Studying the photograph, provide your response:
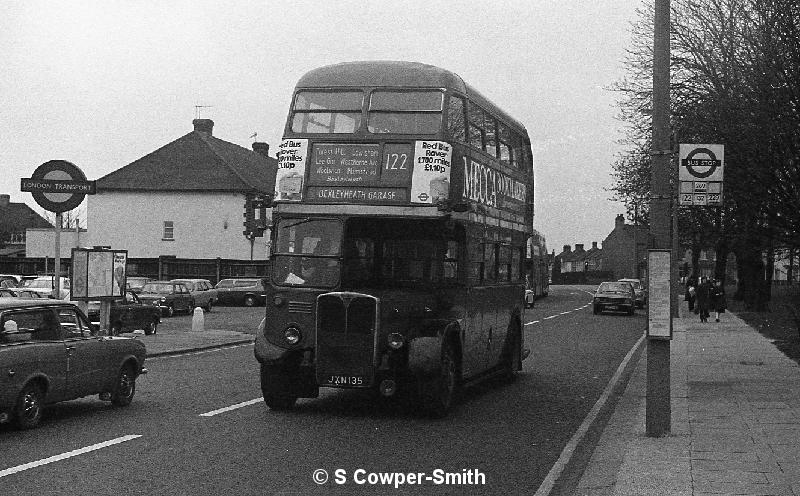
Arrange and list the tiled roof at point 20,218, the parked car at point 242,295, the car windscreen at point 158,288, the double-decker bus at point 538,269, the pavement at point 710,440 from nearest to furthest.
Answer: the pavement at point 710,440, the car windscreen at point 158,288, the parked car at point 242,295, the double-decker bus at point 538,269, the tiled roof at point 20,218

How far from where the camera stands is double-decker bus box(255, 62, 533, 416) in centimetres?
1324

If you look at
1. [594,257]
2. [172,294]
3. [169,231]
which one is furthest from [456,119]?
[594,257]

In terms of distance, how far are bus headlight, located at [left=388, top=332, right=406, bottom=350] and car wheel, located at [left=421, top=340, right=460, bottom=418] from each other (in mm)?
551

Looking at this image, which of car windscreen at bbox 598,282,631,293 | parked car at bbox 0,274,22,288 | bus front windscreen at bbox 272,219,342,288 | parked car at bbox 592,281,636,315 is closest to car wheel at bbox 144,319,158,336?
parked car at bbox 0,274,22,288

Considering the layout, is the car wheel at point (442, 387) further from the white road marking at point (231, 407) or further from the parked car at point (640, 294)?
the parked car at point (640, 294)

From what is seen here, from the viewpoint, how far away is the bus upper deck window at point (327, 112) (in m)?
14.0

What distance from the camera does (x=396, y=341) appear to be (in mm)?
13227

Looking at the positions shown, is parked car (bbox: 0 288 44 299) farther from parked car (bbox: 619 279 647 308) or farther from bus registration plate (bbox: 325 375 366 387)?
parked car (bbox: 619 279 647 308)

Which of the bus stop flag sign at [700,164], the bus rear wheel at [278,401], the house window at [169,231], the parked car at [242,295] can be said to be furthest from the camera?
the house window at [169,231]

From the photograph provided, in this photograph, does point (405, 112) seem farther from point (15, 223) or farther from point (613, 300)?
point (15, 223)

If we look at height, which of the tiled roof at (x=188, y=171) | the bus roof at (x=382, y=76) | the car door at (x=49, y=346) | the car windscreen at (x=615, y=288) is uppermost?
the tiled roof at (x=188, y=171)

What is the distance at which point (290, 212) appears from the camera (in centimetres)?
1369

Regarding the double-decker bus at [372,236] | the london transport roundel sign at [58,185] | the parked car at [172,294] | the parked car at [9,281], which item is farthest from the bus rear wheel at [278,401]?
the parked car at [9,281]

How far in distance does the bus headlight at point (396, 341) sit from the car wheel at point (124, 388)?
12.0 feet
